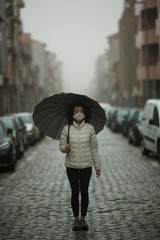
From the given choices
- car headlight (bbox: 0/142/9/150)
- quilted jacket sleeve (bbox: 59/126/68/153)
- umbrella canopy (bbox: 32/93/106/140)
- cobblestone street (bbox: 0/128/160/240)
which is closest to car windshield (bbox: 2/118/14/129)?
cobblestone street (bbox: 0/128/160/240)

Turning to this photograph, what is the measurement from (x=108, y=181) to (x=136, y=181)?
599 millimetres

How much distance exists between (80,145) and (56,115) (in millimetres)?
594

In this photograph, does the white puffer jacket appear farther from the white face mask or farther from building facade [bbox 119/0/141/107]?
building facade [bbox 119/0/141/107]

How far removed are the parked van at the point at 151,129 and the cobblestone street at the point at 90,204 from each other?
95 centimetres

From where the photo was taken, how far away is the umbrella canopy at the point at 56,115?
8443 millimetres

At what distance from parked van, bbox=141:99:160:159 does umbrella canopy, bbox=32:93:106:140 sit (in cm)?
1001

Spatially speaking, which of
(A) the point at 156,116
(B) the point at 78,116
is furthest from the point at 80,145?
(A) the point at 156,116

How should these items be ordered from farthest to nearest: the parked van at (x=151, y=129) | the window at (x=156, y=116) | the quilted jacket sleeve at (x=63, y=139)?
the window at (x=156, y=116) < the parked van at (x=151, y=129) < the quilted jacket sleeve at (x=63, y=139)

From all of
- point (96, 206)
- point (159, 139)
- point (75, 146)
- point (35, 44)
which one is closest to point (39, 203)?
point (96, 206)

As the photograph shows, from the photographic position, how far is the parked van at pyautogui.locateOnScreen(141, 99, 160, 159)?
1877cm

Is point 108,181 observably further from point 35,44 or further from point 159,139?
point 35,44

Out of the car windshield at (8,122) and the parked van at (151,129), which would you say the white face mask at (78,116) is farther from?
the car windshield at (8,122)

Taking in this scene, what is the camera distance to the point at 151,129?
64.8 ft

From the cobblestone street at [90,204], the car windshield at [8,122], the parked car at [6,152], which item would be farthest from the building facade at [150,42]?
the cobblestone street at [90,204]
